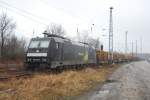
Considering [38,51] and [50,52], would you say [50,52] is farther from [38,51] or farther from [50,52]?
[38,51]

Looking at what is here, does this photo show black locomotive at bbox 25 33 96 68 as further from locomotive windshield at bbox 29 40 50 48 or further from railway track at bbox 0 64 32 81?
railway track at bbox 0 64 32 81

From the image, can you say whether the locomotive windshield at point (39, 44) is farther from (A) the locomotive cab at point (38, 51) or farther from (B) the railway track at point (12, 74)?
(B) the railway track at point (12, 74)

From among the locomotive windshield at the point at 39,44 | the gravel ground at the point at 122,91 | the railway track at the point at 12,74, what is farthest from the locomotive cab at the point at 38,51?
the gravel ground at the point at 122,91

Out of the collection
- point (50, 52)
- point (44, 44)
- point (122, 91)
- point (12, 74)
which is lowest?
point (122, 91)

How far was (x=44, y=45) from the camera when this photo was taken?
26.3 metres

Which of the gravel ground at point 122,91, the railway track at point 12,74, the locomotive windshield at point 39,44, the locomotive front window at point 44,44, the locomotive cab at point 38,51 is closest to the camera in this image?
the gravel ground at point 122,91

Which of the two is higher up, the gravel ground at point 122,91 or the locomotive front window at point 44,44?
the locomotive front window at point 44,44

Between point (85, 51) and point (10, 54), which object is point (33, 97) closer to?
point (85, 51)

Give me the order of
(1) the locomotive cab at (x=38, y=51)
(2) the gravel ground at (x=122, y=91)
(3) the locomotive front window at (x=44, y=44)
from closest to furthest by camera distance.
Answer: (2) the gravel ground at (x=122, y=91) < (1) the locomotive cab at (x=38, y=51) < (3) the locomotive front window at (x=44, y=44)

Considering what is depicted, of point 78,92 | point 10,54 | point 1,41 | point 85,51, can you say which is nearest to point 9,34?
point 1,41

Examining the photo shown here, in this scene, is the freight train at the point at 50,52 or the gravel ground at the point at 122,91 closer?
the gravel ground at the point at 122,91

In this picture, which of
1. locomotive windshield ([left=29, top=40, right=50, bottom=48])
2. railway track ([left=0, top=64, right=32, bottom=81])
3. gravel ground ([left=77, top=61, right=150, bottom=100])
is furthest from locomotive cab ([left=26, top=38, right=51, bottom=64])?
gravel ground ([left=77, top=61, right=150, bottom=100])

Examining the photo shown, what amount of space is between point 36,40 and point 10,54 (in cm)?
2475

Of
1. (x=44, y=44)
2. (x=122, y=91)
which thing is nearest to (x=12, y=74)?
(x=44, y=44)
